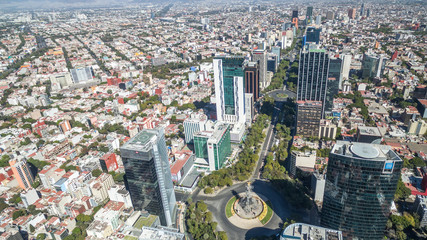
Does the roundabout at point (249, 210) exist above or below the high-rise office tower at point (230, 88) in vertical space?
below

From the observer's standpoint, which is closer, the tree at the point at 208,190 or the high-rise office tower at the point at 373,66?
the tree at the point at 208,190

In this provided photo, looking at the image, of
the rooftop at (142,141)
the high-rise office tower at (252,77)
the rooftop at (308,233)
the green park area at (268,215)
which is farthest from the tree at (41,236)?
the high-rise office tower at (252,77)

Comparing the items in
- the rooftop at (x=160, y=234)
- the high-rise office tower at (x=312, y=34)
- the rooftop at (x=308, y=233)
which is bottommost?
the rooftop at (x=160, y=234)

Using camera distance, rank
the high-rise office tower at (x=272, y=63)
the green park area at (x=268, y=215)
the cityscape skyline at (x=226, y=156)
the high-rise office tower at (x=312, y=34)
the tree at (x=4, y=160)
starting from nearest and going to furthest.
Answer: the cityscape skyline at (x=226, y=156), the green park area at (x=268, y=215), the tree at (x=4, y=160), the high-rise office tower at (x=272, y=63), the high-rise office tower at (x=312, y=34)

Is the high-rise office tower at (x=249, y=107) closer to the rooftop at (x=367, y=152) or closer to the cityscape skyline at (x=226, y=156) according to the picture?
the cityscape skyline at (x=226, y=156)

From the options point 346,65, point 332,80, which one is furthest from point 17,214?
point 346,65

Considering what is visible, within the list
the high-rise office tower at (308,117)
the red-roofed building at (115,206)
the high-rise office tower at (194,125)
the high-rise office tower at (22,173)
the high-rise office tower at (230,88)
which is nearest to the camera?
the red-roofed building at (115,206)

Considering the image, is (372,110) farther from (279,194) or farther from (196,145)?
(196,145)

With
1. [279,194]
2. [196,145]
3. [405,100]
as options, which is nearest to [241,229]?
[279,194]

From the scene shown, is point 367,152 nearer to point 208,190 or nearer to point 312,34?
point 208,190
